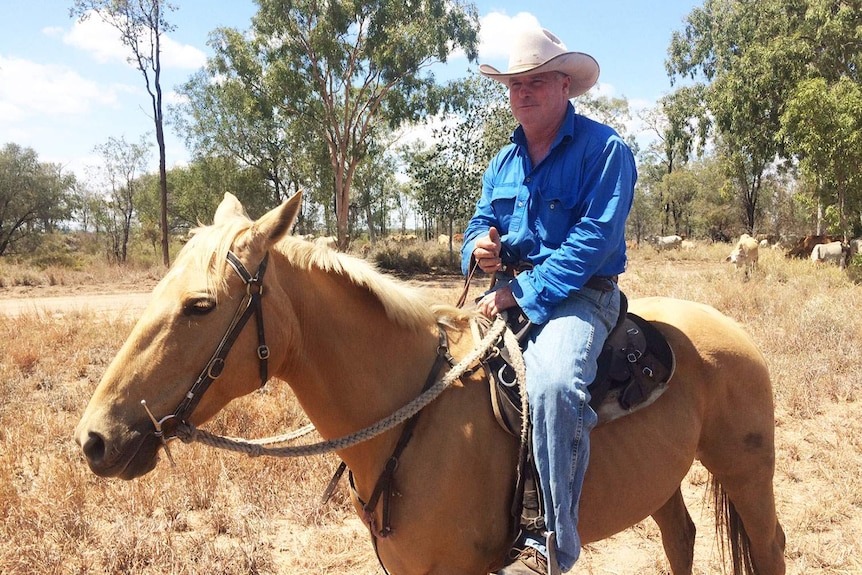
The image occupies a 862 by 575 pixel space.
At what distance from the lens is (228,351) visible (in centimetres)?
179

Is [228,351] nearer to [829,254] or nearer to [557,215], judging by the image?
[557,215]

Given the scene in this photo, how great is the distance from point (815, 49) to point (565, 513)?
72.0 ft

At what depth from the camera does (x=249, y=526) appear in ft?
12.6

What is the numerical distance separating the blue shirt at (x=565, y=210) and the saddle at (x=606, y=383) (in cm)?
25

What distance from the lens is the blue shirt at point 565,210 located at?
2.13 metres

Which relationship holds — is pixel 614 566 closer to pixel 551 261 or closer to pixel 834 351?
pixel 551 261

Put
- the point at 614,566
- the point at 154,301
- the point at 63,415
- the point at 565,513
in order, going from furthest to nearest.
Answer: the point at 63,415 < the point at 614,566 < the point at 565,513 < the point at 154,301

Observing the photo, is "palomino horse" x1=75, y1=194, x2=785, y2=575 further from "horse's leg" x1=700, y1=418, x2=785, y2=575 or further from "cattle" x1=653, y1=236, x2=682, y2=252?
"cattle" x1=653, y1=236, x2=682, y2=252

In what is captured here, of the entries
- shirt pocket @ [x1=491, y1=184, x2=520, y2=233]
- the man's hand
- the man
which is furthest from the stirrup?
shirt pocket @ [x1=491, y1=184, x2=520, y2=233]

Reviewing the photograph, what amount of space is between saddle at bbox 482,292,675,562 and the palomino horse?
0.07 m

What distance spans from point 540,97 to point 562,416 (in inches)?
55.7

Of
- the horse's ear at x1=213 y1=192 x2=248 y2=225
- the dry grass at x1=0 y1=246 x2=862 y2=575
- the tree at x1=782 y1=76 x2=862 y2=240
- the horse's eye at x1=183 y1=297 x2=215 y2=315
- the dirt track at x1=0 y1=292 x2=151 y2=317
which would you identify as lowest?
the dry grass at x1=0 y1=246 x2=862 y2=575

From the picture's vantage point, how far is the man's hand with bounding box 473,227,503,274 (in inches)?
94.8

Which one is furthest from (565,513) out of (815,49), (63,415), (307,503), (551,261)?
(815,49)
